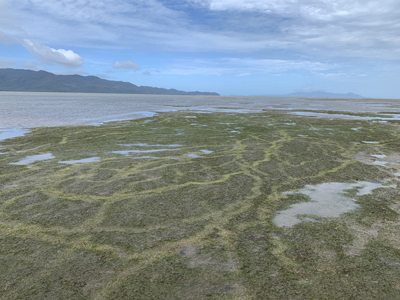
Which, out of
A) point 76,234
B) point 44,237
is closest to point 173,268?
point 76,234

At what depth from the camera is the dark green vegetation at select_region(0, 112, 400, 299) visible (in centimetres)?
421

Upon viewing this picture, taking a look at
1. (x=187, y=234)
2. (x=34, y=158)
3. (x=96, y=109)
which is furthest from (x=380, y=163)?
(x=96, y=109)

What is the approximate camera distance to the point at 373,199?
7.77 m

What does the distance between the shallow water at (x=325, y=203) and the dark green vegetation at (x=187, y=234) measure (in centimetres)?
26

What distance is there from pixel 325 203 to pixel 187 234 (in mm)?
4156

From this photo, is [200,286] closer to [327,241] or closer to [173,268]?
[173,268]

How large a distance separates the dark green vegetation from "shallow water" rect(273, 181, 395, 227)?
0.26 m

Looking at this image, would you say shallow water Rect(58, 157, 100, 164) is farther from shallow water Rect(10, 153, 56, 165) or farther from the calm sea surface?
the calm sea surface

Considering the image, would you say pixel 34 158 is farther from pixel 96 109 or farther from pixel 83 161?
pixel 96 109

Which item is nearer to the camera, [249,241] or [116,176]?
[249,241]

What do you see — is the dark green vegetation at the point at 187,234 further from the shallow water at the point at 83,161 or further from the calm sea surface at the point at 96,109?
the calm sea surface at the point at 96,109

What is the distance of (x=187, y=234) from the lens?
229 inches

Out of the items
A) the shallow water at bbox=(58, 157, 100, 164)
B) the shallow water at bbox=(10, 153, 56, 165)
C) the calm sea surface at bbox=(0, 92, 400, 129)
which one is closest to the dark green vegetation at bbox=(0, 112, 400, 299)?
the shallow water at bbox=(58, 157, 100, 164)

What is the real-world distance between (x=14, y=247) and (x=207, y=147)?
1098cm
